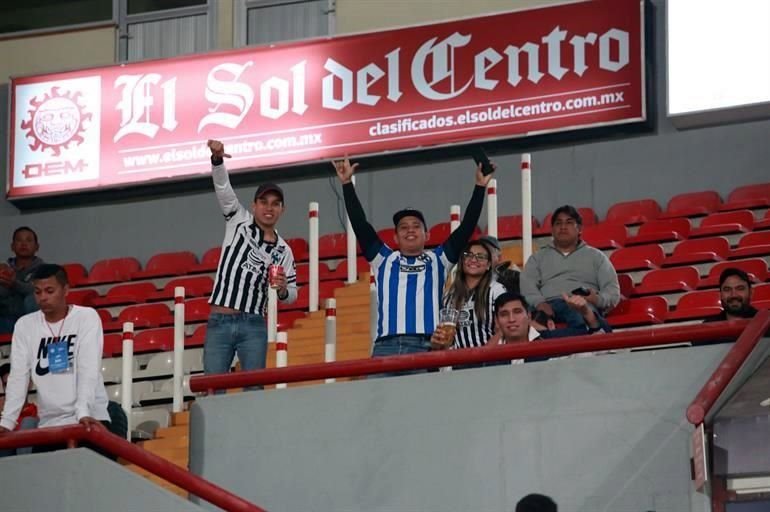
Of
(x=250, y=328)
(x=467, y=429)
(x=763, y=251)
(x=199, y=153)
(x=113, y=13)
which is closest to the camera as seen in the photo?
(x=467, y=429)

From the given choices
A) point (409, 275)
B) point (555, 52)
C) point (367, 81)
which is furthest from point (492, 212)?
point (367, 81)

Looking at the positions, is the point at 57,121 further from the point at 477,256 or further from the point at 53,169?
the point at 477,256

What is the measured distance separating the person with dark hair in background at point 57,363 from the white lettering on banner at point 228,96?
7250 mm

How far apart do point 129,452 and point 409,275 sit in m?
1.83

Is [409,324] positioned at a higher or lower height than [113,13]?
lower

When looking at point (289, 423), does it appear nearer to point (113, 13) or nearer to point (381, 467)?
point (381, 467)

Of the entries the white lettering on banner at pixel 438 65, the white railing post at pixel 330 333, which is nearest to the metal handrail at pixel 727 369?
the white railing post at pixel 330 333

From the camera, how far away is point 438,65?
1506 centimetres

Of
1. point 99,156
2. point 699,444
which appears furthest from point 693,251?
point 99,156

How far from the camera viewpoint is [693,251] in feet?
40.8

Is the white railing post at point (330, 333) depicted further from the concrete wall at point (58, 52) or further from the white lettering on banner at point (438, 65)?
the concrete wall at point (58, 52)

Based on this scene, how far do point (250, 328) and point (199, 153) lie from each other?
6.66 meters

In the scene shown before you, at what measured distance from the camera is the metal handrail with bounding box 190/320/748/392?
26.7 ft

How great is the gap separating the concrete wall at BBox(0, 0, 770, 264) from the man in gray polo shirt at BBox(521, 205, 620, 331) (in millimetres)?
3873
